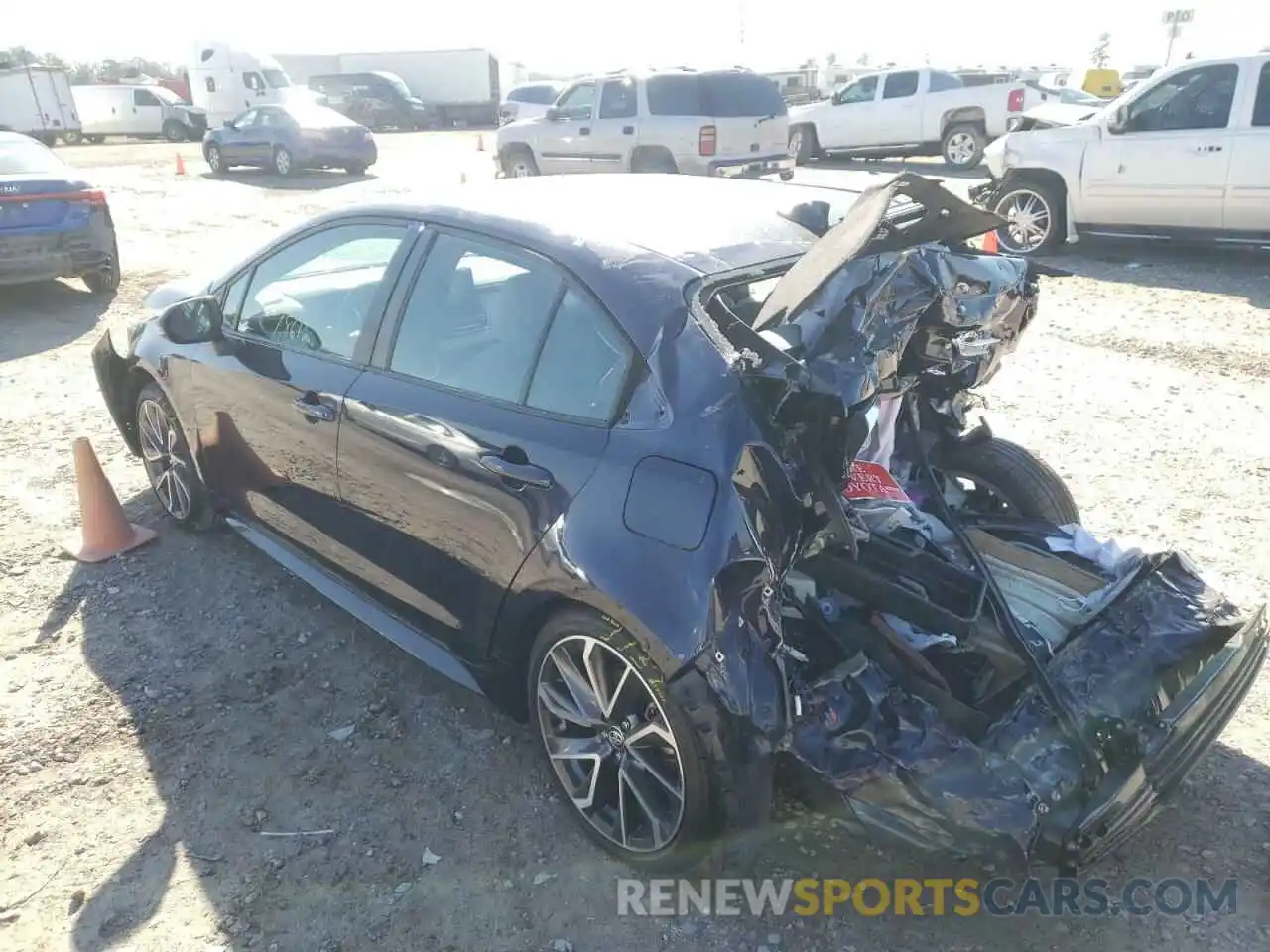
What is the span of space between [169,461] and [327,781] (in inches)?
87.1

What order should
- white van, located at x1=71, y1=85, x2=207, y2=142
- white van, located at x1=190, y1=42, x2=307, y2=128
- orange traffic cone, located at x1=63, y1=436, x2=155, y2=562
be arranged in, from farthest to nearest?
white van, located at x1=71, y1=85, x2=207, y2=142, white van, located at x1=190, y1=42, x2=307, y2=128, orange traffic cone, located at x1=63, y1=436, x2=155, y2=562

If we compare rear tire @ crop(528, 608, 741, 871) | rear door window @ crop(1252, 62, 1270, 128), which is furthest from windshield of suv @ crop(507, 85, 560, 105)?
rear tire @ crop(528, 608, 741, 871)

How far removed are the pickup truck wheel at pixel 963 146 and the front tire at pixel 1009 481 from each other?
51.1 feet

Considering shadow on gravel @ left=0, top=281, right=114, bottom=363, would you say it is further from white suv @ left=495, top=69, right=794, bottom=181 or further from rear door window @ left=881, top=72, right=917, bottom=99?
rear door window @ left=881, top=72, right=917, bottom=99

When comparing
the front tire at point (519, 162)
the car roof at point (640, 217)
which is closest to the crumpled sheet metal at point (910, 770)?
the car roof at point (640, 217)

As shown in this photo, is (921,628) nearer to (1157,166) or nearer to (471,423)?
(471,423)

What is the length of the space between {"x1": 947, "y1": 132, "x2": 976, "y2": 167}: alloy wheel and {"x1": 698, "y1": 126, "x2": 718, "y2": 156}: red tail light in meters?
6.80

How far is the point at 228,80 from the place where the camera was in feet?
84.1

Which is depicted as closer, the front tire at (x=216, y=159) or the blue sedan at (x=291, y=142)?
the blue sedan at (x=291, y=142)

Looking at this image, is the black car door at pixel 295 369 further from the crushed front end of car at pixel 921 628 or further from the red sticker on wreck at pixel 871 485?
the red sticker on wreck at pixel 871 485

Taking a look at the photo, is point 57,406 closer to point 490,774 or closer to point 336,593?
point 336,593

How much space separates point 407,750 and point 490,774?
1.03 feet

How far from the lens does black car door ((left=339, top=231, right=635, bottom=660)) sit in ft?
8.41

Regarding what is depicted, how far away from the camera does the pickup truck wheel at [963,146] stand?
1725 centimetres
